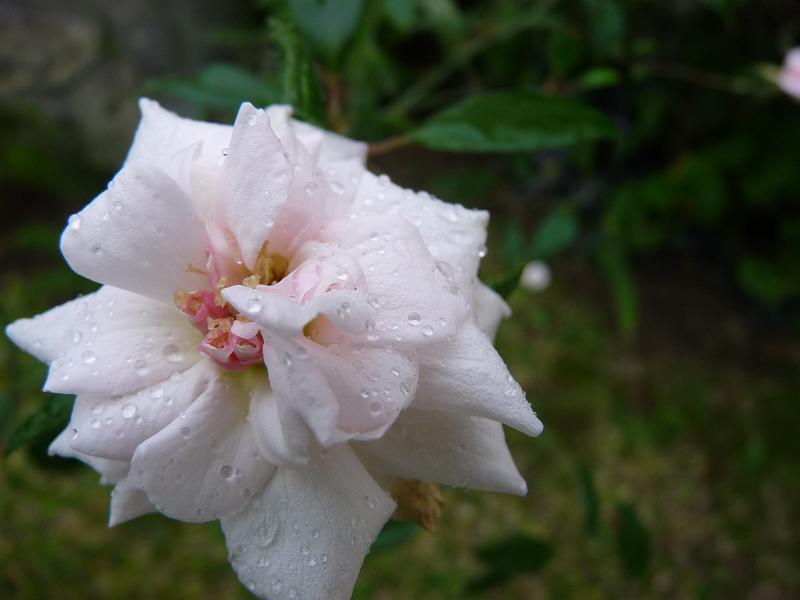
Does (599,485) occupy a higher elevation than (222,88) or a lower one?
lower

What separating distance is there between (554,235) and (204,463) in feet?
2.82

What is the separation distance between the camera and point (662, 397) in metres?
2.13

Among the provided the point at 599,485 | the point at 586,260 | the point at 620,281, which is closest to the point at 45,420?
the point at 620,281

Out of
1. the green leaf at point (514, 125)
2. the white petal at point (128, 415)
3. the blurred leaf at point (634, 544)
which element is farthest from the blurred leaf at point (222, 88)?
the blurred leaf at point (634, 544)

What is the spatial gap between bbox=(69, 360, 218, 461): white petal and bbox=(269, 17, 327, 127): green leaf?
288 mm

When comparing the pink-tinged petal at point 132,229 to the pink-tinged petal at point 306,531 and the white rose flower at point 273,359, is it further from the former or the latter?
the pink-tinged petal at point 306,531

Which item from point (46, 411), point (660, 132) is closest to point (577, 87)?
point (46, 411)

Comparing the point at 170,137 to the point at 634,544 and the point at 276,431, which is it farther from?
the point at 634,544

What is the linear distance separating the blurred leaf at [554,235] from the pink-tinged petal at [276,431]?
29.0 inches

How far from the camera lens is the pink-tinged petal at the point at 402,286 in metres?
0.40

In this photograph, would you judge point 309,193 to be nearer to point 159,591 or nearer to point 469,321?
point 469,321

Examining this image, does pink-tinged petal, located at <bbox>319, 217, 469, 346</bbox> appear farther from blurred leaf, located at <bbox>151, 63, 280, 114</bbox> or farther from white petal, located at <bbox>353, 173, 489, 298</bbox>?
blurred leaf, located at <bbox>151, 63, 280, 114</bbox>

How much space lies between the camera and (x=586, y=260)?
2451mm

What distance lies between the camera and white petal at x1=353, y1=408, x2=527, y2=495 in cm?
45
